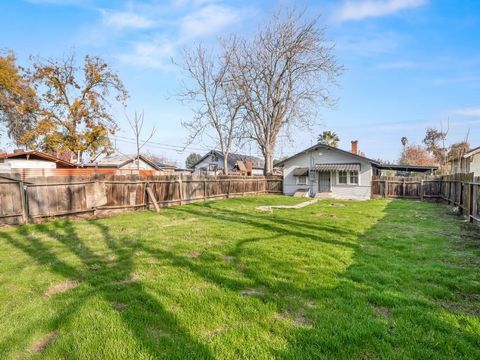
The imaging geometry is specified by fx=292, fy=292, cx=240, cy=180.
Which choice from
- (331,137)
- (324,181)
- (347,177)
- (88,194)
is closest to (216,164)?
(331,137)

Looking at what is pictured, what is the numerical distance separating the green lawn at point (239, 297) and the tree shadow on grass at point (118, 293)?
0.06 ft

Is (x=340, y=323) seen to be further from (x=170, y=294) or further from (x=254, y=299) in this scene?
(x=170, y=294)

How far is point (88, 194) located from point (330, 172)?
17.4m

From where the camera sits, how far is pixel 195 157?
80.9m

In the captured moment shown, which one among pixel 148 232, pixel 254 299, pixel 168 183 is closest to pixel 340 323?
pixel 254 299

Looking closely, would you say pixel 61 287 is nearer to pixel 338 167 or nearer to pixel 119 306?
pixel 119 306

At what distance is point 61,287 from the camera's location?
3.96 m

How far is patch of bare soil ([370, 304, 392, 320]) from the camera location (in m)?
3.10

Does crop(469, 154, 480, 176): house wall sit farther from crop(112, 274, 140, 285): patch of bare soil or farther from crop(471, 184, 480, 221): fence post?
crop(112, 274, 140, 285): patch of bare soil

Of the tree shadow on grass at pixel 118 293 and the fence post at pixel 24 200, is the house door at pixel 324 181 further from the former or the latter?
the fence post at pixel 24 200

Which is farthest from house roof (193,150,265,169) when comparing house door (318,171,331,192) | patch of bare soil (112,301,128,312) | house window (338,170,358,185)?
patch of bare soil (112,301,128,312)

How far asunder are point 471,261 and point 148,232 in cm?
687

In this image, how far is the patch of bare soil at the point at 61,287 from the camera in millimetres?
3801

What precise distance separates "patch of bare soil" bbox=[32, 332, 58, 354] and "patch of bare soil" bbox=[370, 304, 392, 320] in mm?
3295
